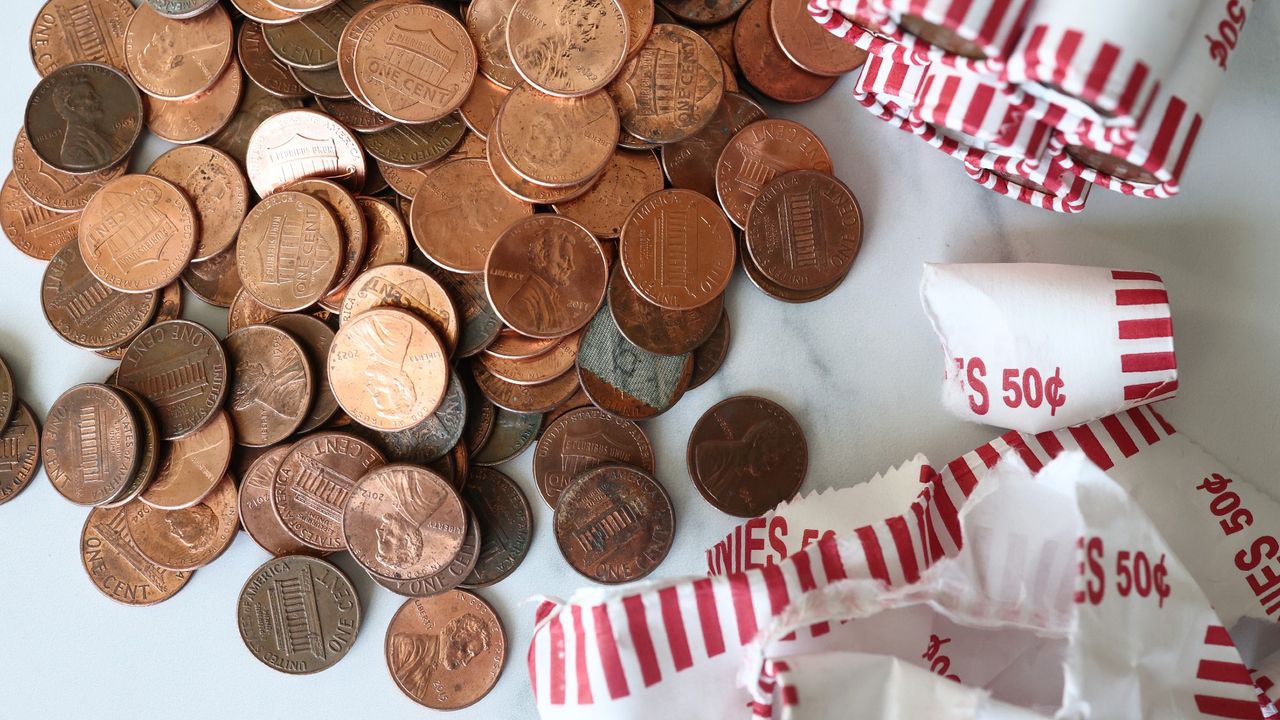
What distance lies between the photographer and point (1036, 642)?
1.14 m

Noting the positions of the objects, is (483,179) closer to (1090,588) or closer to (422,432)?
(422,432)

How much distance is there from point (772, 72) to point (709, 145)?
0.57ft

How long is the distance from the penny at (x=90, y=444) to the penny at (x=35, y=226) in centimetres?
31

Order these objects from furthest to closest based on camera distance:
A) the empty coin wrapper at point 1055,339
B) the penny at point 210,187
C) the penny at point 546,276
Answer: the penny at point 210,187 < the penny at point 546,276 < the empty coin wrapper at point 1055,339

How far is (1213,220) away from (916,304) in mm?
533

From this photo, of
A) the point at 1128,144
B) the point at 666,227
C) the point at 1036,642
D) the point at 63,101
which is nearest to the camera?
the point at 1128,144

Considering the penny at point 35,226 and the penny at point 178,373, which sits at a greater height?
the penny at point 35,226

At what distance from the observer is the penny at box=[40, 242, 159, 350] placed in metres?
1.57

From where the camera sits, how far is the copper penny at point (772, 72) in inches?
60.2

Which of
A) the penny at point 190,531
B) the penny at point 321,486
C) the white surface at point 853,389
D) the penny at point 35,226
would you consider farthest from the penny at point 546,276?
the penny at point 35,226

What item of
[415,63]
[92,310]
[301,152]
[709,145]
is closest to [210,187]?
[301,152]

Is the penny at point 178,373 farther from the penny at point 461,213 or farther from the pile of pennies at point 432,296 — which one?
the penny at point 461,213

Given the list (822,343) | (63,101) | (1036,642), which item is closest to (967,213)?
(822,343)

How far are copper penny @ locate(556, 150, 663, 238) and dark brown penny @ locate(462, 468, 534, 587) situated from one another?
48 cm
